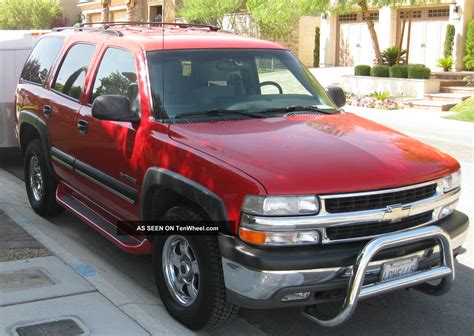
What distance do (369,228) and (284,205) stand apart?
1.83ft

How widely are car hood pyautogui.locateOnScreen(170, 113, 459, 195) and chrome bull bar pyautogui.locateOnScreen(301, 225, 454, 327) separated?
0.99ft

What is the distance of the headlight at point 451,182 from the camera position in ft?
12.5

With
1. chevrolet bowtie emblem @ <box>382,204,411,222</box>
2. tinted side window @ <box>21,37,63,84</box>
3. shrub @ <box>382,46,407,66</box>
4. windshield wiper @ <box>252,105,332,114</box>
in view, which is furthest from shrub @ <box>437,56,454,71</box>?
chevrolet bowtie emblem @ <box>382,204,411,222</box>

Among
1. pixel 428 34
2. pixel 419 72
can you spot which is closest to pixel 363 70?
pixel 419 72

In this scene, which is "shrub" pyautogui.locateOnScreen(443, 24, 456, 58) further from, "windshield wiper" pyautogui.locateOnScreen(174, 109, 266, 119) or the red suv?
"windshield wiper" pyautogui.locateOnScreen(174, 109, 266, 119)

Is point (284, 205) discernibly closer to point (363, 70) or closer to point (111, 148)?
point (111, 148)

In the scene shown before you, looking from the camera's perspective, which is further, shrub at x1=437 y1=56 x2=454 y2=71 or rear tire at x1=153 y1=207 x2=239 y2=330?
shrub at x1=437 y1=56 x2=454 y2=71

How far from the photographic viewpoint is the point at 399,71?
20469 millimetres

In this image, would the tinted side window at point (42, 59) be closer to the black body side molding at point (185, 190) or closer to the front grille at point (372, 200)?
the black body side molding at point (185, 190)

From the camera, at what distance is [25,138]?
658 cm

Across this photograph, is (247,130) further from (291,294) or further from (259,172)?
(291,294)

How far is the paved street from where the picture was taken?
4.02 meters

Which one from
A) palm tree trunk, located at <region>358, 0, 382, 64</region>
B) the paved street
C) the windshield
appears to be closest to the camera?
the paved street

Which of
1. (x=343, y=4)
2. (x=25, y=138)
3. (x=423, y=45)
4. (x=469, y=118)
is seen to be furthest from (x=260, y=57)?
(x=423, y=45)
